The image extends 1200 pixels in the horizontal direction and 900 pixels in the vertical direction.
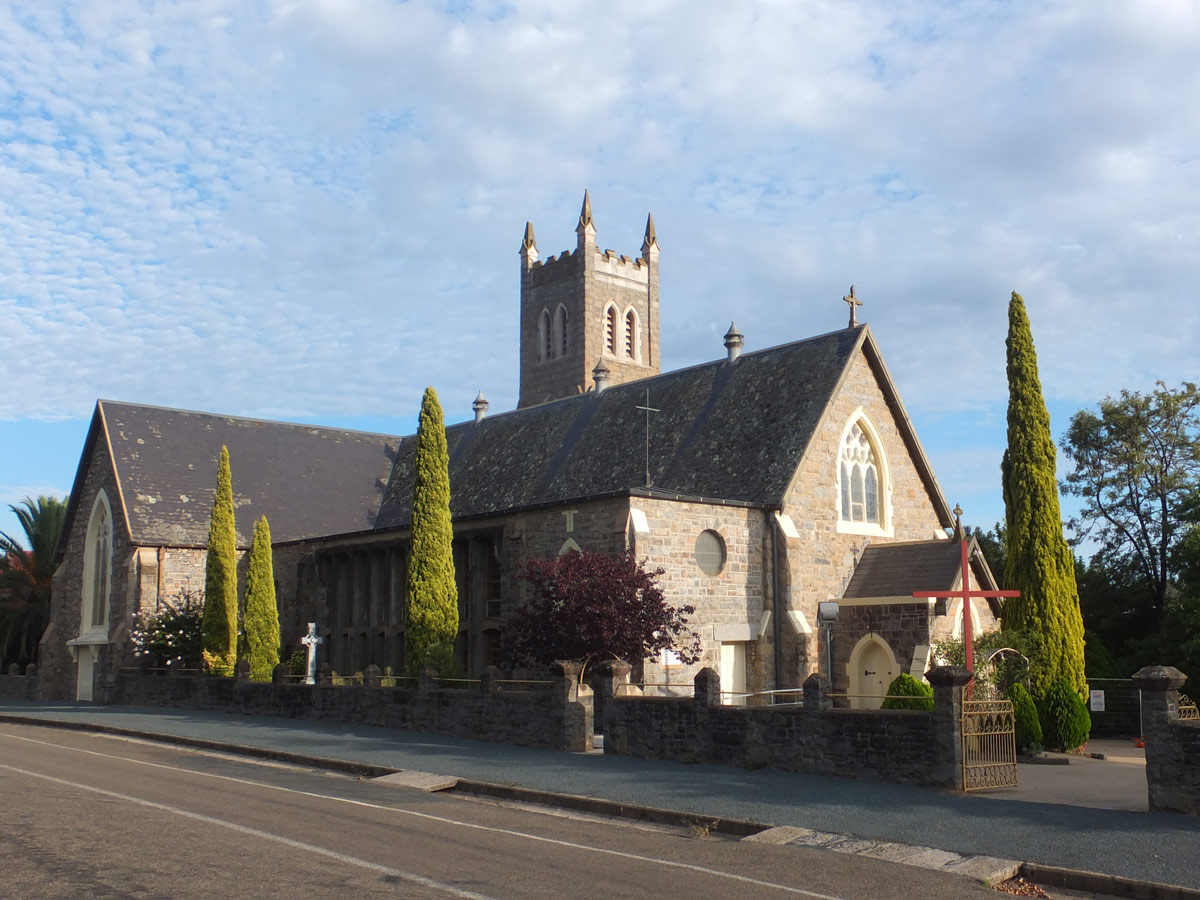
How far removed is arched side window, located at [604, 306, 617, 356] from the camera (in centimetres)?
6341

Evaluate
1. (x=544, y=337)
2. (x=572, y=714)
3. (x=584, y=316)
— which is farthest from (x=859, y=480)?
(x=544, y=337)

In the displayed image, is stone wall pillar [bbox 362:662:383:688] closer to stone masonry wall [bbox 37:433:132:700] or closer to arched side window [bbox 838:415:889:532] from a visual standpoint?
arched side window [bbox 838:415:889:532]

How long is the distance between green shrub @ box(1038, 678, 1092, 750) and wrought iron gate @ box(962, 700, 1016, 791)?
20.8 ft

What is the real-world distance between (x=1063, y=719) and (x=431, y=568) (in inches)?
517

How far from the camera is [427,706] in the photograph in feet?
73.5

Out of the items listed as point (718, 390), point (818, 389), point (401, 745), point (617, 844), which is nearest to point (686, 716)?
point (401, 745)

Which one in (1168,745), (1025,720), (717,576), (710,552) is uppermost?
(710,552)

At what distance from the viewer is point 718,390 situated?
1198 inches

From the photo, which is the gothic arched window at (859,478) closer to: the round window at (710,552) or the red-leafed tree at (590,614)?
the round window at (710,552)

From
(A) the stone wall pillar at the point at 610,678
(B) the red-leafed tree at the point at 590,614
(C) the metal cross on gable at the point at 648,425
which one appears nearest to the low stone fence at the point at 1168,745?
(A) the stone wall pillar at the point at 610,678

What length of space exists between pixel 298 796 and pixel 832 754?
7.00 metres

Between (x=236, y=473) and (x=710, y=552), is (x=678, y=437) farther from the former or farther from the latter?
(x=236, y=473)

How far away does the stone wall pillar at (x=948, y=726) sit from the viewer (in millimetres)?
14352

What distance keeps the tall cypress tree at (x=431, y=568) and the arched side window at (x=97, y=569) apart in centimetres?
1531
